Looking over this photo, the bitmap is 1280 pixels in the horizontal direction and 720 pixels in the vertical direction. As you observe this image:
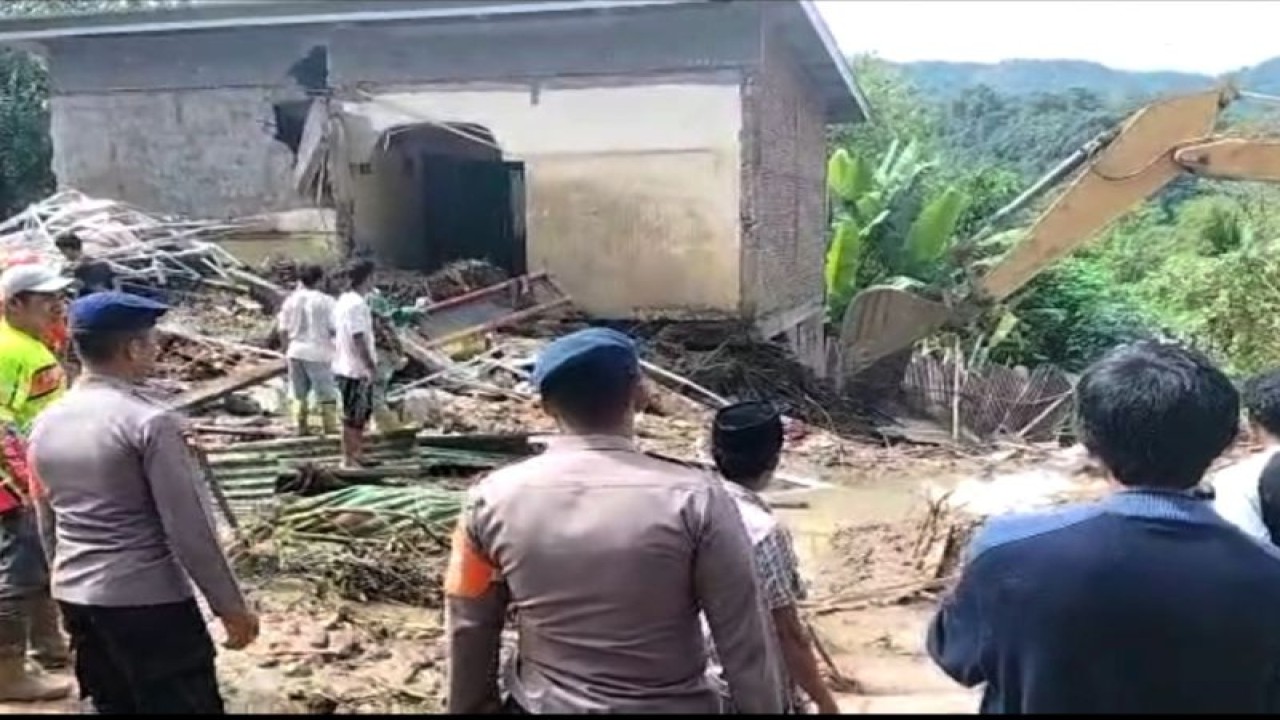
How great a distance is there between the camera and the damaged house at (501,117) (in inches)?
554

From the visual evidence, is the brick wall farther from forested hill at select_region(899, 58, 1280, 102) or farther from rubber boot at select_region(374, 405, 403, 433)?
forested hill at select_region(899, 58, 1280, 102)

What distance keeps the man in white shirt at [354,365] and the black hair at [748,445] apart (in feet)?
19.2

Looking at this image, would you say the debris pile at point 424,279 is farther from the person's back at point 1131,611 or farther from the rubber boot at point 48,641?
the person's back at point 1131,611

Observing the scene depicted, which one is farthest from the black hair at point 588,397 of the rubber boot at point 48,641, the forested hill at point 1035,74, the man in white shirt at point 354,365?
the forested hill at point 1035,74

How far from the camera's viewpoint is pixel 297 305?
9609mm

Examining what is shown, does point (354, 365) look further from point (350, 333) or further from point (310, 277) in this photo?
point (310, 277)

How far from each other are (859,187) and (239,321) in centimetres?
1181

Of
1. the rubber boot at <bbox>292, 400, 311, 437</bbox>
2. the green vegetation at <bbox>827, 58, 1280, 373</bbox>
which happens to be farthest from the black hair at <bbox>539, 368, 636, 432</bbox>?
the green vegetation at <bbox>827, 58, 1280, 373</bbox>

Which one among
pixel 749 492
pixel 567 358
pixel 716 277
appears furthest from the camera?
pixel 716 277

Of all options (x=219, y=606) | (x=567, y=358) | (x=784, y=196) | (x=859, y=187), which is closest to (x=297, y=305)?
(x=219, y=606)

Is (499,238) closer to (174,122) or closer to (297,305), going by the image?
(174,122)

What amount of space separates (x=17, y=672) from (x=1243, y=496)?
12.6ft

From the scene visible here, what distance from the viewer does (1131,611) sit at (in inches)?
84.2

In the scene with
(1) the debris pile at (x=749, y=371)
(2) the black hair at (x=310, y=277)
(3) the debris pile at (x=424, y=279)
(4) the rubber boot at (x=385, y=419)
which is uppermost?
(2) the black hair at (x=310, y=277)
